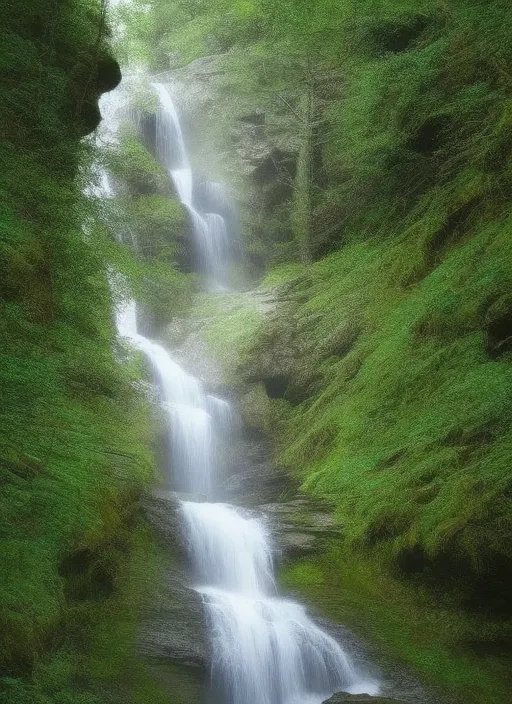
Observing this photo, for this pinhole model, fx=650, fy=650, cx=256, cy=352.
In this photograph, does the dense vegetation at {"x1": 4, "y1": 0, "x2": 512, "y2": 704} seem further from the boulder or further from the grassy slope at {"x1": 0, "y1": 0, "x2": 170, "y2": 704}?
the boulder

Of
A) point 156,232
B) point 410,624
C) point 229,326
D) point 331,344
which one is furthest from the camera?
point 156,232

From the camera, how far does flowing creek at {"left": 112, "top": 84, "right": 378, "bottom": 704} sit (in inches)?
306

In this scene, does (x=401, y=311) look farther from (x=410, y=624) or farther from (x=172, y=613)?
(x=172, y=613)

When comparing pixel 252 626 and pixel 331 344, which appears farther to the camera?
pixel 331 344

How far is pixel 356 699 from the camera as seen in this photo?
6973 millimetres

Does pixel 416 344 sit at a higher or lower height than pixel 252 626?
higher

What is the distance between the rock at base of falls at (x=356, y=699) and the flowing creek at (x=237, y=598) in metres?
0.65

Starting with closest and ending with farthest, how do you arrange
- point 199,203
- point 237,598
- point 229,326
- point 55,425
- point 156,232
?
point 55,425 < point 237,598 < point 229,326 < point 156,232 < point 199,203

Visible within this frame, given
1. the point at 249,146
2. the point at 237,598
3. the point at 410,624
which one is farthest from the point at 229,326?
the point at 410,624

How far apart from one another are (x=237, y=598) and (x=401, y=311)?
697 cm

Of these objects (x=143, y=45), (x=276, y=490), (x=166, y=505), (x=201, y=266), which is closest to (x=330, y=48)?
(x=201, y=266)

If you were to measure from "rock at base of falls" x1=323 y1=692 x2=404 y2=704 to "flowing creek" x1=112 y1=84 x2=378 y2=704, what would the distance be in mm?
648

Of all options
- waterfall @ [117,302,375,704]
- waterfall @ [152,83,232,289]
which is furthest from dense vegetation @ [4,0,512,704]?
waterfall @ [152,83,232,289]

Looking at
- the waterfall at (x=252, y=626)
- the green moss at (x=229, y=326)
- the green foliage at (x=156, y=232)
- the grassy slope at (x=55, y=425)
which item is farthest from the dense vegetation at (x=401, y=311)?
the grassy slope at (x=55, y=425)
